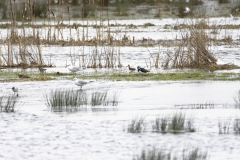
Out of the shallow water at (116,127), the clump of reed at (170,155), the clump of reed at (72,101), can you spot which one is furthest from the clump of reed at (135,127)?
the clump of reed at (72,101)

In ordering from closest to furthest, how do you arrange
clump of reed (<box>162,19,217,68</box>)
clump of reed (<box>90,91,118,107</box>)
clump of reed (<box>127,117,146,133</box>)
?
clump of reed (<box>127,117,146,133</box>)
clump of reed (<box>90,91,118,107</box>)
clump of reed (<box>162,19,217,68</box>)

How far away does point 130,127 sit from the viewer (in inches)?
519

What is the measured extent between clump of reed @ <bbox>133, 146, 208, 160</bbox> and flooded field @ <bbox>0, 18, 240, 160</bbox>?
114 mm

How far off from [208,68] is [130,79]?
337 cm

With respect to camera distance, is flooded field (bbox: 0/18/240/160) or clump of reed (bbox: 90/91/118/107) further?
clump of reed (bbox: 90/91/118/107)

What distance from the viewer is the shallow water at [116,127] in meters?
11.8

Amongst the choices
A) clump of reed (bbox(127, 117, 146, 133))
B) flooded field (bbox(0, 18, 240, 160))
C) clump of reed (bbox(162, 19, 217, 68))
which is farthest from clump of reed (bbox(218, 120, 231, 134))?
clump of reed (bbox(162, 19, 217, 68))

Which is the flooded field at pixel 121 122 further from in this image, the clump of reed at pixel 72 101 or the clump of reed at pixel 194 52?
the clump of reed at pixel 194 52

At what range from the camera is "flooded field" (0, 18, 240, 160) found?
11836 millimetres

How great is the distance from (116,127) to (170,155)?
328cm

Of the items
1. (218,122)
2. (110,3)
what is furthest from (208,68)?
(110,3)

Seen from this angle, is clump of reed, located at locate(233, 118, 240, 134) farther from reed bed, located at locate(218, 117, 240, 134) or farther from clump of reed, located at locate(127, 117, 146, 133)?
clump of reed, located at locate(127, 117, 146, 133)

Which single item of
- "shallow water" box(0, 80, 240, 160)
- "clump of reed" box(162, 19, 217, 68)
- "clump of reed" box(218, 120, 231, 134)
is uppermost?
"clump of reed" box(162, 19, 217, 68)

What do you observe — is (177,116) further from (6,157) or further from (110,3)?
(110,3)
